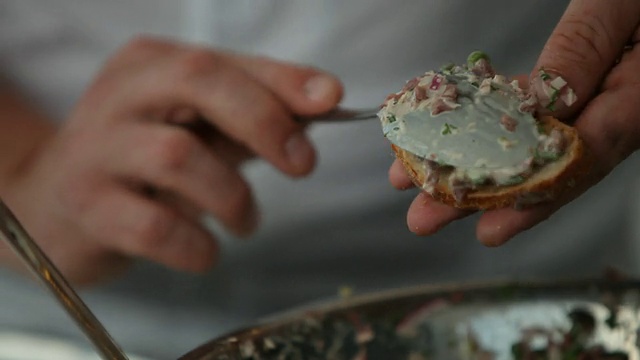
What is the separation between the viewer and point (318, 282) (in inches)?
29.1

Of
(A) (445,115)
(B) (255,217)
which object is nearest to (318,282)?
(B) (255,217)

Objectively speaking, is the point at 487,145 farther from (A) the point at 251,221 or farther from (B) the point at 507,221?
(A) the point at 251,221

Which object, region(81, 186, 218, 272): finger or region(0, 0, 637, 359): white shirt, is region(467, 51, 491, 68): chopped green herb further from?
region(81, 186, 218, 272): finger

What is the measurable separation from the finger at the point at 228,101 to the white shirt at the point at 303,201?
0.04 m

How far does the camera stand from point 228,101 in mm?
601

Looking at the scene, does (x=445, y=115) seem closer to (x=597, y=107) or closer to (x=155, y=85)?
(x=597, y=107)

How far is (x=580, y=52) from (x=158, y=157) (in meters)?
0.38

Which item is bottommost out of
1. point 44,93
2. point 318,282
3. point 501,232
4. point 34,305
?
point 501,232

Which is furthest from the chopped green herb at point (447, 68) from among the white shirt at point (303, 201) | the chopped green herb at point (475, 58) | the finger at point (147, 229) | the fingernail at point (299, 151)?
the finger at point (147, 229)

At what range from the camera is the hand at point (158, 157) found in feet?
1.96

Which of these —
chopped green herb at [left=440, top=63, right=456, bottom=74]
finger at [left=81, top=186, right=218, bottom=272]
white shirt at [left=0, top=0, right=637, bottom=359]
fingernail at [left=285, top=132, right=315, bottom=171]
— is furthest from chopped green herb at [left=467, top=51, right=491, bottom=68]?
finger at [left=81, top=186, right=218, bottom=272]

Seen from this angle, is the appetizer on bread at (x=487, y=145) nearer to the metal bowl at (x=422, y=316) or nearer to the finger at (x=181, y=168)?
the metal bowl at (x=422, y=316)

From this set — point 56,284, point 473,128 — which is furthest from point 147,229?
point 473,128

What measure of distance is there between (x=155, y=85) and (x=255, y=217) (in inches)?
6.0
